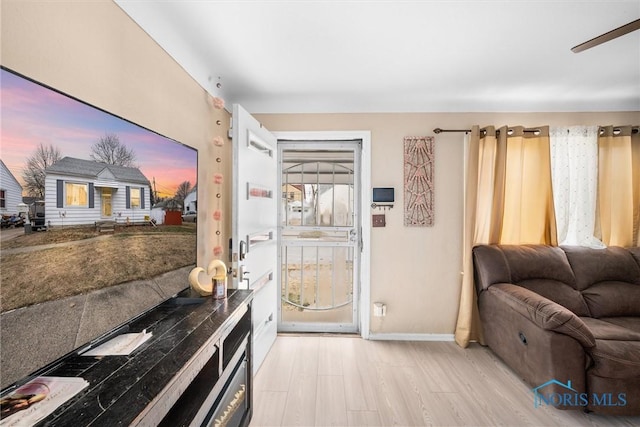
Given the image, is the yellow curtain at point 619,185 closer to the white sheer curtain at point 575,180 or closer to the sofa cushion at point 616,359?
the white sheer curtain at point 575,180

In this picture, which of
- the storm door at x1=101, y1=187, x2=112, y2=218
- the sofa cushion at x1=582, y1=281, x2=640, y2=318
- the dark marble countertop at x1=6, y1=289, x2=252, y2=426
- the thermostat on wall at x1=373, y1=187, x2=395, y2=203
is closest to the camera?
the dark marble countertop at x1=6, y1=289, x2=252, y2=426

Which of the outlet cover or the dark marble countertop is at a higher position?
the outlet cover

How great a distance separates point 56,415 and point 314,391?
174 centimetres

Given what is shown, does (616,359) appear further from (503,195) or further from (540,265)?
(503,195)

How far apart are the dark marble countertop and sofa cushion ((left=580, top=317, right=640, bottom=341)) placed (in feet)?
8.13

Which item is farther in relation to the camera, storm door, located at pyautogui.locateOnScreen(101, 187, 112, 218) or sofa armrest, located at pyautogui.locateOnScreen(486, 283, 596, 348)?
sofa armrest, located at pyautogui.locateOnScreen(486, 283, 596, 348)

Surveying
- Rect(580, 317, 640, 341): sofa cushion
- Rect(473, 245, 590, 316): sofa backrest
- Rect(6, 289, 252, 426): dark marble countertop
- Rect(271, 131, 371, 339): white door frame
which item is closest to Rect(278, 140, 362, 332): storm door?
Rect(271, 131, 371, 339): white door frame

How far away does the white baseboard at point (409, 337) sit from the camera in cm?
291

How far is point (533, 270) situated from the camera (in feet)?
8.46

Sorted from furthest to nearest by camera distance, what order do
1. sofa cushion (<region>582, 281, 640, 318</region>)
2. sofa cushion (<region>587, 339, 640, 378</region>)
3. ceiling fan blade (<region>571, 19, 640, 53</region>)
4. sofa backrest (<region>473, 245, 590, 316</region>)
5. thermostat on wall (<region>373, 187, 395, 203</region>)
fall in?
thermostat on wall (<region>373, 187, 395, 203</region>) < sofa backrest (<region>473, 245, 590, 316</region>) < sofa cushion (<region>582, 281, 640, 318</region>) < sofa cushion (<region>587, 339, 640, 378</region>) < ceiling fan blade (<region>571, 19, 640, 53</region>)

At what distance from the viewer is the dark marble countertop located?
2.37ft

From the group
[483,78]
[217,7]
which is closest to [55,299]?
[217,7]

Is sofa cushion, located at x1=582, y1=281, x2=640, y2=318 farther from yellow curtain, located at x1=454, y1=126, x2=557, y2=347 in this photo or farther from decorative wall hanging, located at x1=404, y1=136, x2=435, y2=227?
decorative wall hanging, located at x1=404, y1=136, x2=435, y2=227

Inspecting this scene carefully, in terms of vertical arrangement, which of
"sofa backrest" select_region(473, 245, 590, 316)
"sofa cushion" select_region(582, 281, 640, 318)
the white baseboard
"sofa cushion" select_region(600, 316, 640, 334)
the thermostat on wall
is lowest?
the white baseboard
